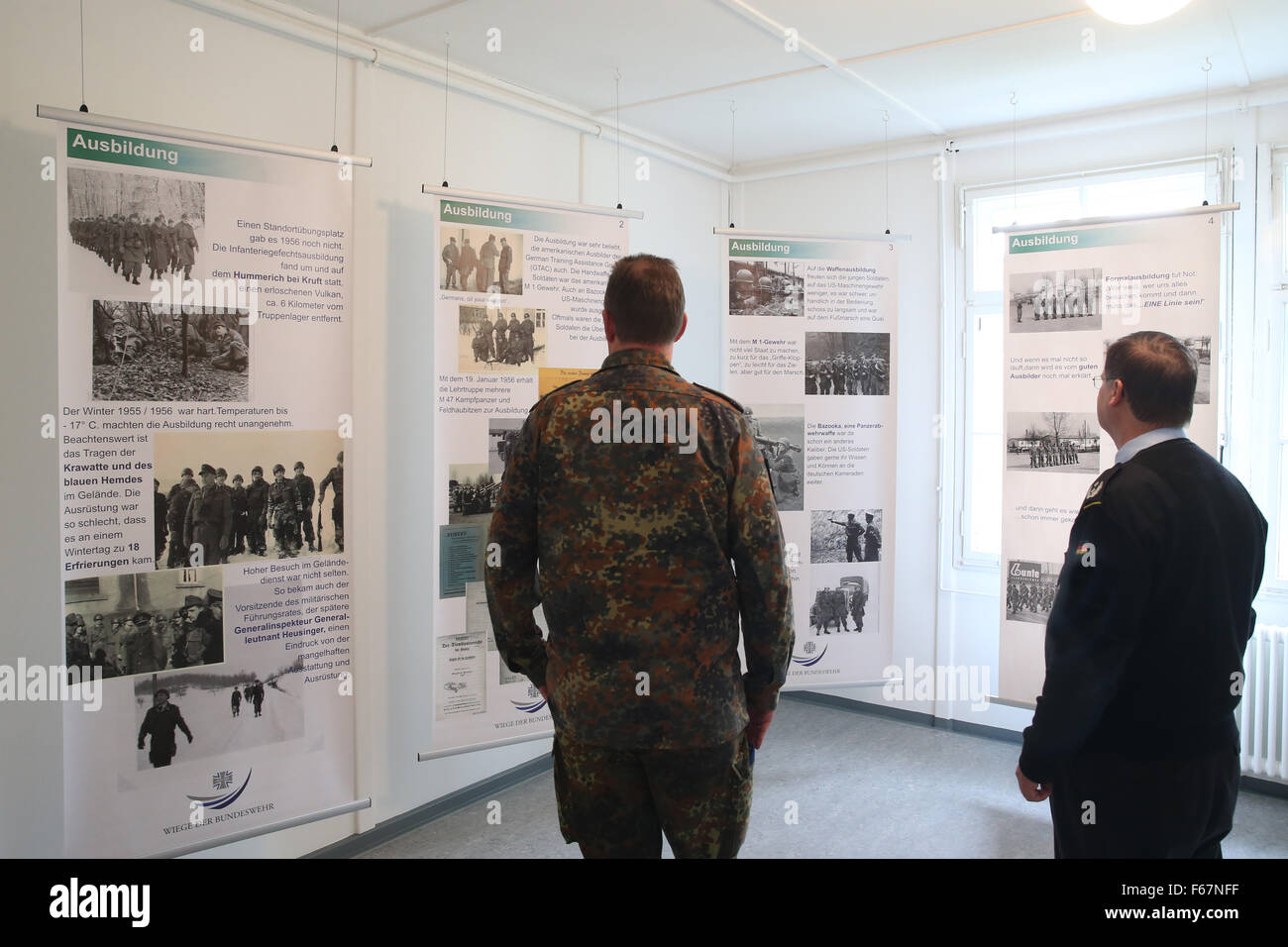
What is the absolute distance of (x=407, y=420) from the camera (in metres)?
3.56

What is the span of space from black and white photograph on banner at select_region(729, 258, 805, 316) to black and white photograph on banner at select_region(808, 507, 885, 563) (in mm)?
985

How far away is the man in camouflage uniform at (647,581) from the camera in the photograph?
5.40 ft

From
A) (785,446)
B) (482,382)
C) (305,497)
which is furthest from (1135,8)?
(305,497)

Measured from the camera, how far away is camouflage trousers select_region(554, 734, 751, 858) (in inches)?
66.0

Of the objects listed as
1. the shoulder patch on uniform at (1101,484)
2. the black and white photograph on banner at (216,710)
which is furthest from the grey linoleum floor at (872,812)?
the shoulder patch on uniform at (1101,484)

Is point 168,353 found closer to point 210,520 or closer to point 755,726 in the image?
point 210,520

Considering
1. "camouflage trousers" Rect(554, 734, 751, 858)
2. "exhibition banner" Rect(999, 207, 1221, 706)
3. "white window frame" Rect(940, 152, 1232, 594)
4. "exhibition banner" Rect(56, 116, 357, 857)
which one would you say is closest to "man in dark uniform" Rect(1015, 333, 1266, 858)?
"camouflage trousers" Rect(554, 734, 751, 858)

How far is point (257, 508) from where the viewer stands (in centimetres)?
263

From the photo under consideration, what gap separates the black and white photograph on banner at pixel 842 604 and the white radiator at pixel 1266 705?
160 cm

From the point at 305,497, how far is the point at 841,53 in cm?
272

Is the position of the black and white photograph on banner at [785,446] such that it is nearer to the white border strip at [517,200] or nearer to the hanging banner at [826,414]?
the hanging banner at [826,414]

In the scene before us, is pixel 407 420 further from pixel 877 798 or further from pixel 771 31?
pixel 877 798

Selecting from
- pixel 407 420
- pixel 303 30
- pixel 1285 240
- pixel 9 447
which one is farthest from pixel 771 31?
pixel 9 447
